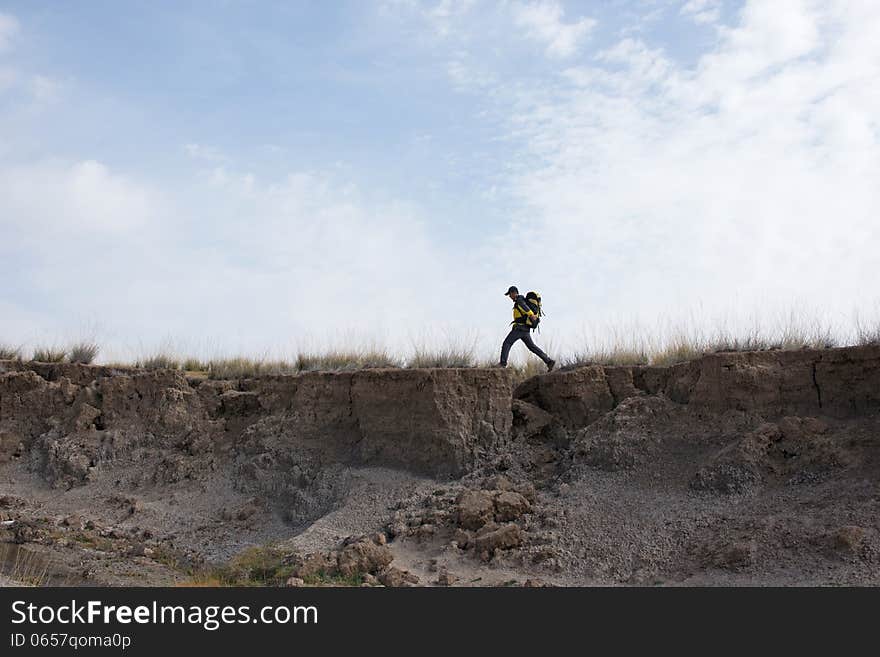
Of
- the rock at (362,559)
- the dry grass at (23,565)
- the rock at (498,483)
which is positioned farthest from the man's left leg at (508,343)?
the dry grass at (23,565)

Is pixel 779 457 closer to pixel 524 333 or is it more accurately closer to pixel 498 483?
pixel 498 483

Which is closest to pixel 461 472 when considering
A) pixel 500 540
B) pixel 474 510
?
pixel 474 510

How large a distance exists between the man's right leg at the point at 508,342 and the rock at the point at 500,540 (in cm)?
326

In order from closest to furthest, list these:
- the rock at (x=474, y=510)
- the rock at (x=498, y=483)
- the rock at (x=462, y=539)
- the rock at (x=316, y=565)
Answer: the rock at (x=316, y=565) < the rock at (x=462, y=539) < the rock at (x=474, y=510) < the rock at (x=498, y=483)

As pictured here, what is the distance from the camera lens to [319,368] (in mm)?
14977

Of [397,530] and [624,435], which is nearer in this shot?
[397,530]

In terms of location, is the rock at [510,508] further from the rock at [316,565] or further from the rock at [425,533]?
the rock at [316,565]

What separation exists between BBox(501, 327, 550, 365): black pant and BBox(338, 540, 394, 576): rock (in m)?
3.95

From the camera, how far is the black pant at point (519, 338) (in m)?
13.5

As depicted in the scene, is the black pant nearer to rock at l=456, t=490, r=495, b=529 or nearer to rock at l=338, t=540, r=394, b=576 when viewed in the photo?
rock at l=456, t=490, r=495, b=529

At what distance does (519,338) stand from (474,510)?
3255 millimetres

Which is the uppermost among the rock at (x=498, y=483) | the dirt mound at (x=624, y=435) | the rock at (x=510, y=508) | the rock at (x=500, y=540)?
the dirt mound at (x=624, y=435)

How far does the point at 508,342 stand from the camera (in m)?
13.6

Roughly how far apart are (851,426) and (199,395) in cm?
1046
